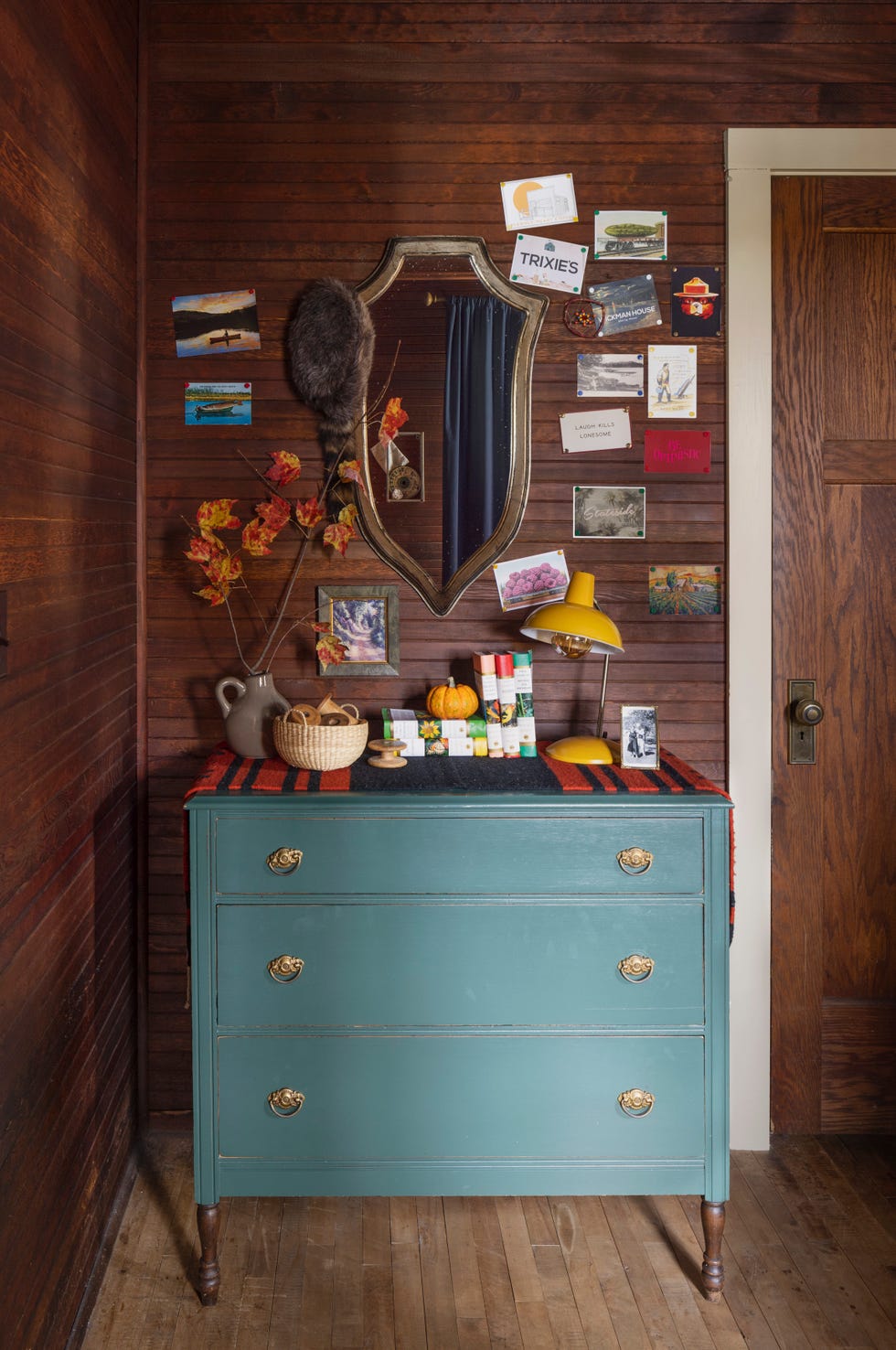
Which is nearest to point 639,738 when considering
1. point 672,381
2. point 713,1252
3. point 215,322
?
point 672,381

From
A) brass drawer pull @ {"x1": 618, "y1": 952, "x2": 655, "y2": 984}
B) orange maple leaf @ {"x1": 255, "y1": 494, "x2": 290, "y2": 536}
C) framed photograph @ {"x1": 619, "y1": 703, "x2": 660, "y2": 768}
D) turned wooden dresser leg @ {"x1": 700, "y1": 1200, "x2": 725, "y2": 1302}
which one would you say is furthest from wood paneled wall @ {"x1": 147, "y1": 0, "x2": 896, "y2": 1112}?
turned wooden dresser leg @ {"x1": 700, "y1": 1200, "x2": 725, "y2": 1302}

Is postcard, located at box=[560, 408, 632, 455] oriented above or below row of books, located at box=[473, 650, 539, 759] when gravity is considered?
above

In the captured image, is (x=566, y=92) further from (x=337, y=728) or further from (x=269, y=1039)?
(x=269, y=1039)

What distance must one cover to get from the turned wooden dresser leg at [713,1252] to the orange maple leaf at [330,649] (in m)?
1.43

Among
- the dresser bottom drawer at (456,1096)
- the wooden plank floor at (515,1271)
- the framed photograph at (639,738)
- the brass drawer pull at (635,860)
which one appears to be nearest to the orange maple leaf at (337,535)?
the framed photograph at (639,738)

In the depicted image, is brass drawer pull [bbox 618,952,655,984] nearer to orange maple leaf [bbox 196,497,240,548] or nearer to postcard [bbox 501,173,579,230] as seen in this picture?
orange maple leaf [bbox 196,497,240,548]

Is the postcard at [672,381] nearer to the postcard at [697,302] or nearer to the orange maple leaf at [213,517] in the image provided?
the postcard at [697,302]

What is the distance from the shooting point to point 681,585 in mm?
2557

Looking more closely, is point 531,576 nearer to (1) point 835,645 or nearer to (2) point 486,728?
(2) point 486,728

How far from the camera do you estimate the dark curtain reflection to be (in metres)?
2.50

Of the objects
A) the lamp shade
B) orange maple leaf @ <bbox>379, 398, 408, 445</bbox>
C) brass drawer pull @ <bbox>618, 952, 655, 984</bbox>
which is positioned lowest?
brass drawer pull @ <bbox>618, 952, 655, 984</bbox>

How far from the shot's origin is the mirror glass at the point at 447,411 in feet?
8.18

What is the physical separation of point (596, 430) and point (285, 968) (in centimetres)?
147

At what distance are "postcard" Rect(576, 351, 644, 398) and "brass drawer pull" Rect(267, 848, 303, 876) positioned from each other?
1.33 m
